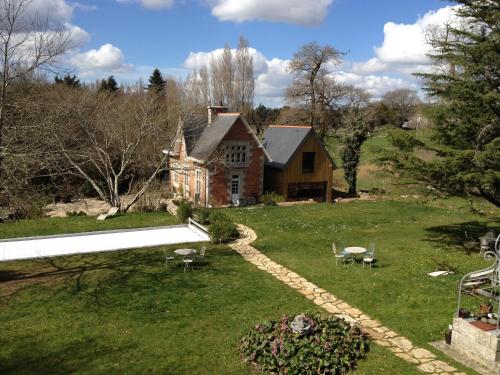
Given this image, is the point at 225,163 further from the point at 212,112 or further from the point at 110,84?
the point at 110,84

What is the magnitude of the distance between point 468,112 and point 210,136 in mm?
20204

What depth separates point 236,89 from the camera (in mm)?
63562

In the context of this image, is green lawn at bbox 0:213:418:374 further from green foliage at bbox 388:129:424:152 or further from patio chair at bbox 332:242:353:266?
green foliage at bbox 388:129:424:152

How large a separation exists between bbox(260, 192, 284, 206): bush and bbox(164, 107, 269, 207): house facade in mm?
1016

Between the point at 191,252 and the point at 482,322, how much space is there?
10093 mm

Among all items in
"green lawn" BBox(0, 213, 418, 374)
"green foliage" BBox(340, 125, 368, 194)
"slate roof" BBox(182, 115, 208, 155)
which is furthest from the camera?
"green foliage" BBox(340, 125, 368, 194)

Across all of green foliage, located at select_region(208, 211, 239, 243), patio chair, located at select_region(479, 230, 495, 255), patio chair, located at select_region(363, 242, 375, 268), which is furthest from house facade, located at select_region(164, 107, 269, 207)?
patio chair, located at select_region(479, 230, 495, 255)

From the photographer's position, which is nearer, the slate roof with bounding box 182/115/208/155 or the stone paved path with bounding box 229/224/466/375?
the stone paved path with bounding box 229/224/466/375

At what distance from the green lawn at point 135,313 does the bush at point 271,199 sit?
12.7 m

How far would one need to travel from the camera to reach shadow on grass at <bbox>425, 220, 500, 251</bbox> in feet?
65.4

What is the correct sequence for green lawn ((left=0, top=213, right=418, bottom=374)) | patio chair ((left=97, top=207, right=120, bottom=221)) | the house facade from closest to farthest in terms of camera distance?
green lawn ((left=0, top=213, right=418, bottom=374)) < patio chair ((left=97, top=207, right=120, bottom=221)) < the house facade

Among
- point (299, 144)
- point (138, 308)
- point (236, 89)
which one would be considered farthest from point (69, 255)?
point (236, 89)

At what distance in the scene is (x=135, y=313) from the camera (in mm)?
12422

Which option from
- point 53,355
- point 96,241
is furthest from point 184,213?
point 53,355
